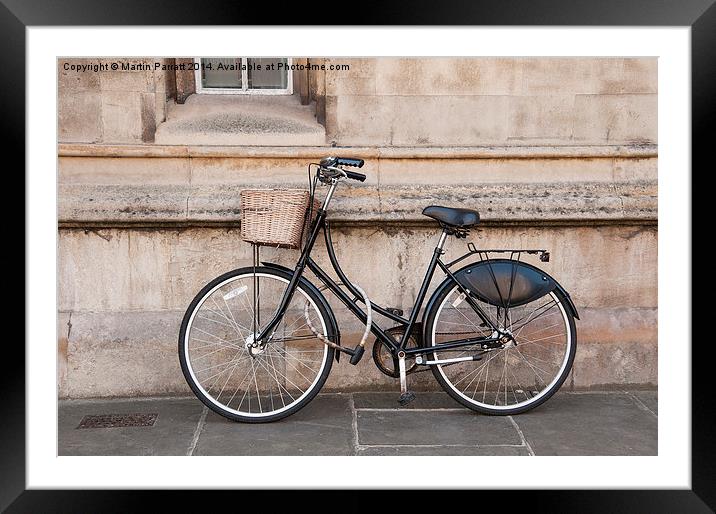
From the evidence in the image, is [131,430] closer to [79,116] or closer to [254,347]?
[254,347]

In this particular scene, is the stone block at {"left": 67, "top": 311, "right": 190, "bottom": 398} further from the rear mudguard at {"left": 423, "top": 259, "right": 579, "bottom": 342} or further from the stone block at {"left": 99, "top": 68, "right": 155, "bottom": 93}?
the rear mudguard at {"left": 423, "top": 259, "right": 579, "bottom": 342}

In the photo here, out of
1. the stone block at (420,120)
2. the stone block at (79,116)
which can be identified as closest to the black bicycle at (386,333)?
the stone block at (420,120)

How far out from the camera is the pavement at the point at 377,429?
462cm

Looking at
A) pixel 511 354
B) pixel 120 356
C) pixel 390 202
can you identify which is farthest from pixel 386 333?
pixel 120 356

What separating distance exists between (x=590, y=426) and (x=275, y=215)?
2.18 metres

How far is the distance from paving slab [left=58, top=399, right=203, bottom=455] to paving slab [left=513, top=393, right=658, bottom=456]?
1941mm

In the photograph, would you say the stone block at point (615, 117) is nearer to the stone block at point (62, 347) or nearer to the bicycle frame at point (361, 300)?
the bicycle frame at point (361, 300)

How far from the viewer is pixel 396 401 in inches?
212

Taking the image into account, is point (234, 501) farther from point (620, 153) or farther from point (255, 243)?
point (620, 153)

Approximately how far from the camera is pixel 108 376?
545 centimetres
